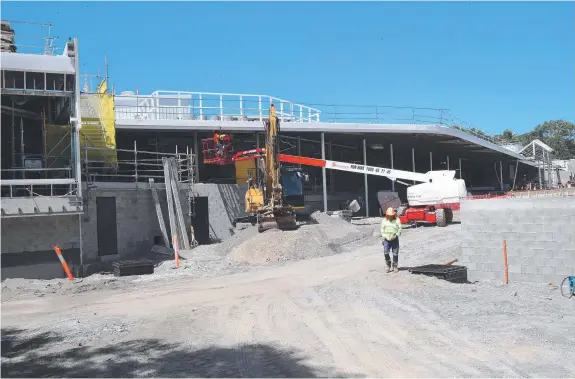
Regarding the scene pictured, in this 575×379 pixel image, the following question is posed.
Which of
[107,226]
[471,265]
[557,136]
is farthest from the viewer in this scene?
[557,136]

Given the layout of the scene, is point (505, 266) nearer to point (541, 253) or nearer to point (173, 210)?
point (541, 253)

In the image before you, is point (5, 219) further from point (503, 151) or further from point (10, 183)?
point (503, 151)

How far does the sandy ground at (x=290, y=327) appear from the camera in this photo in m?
6.89

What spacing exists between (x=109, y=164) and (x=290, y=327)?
16048 mm

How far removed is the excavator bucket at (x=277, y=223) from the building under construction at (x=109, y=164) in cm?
325

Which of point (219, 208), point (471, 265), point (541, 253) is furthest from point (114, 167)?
point (541, 253)

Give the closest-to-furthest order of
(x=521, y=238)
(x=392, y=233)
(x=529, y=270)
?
(x=529, y=270)
(x=521, y=238)
(x=392, y=233)

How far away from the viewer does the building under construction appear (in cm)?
1667

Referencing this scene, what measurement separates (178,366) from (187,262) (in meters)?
11.1

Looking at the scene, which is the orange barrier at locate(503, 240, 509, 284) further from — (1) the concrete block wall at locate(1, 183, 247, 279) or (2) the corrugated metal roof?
(2) the corrugated metal roof

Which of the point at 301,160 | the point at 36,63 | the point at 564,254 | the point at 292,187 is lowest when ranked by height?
the point at 564,254

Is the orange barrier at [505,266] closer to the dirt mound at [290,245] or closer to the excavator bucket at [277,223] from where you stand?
the dirt mound at [290,245]

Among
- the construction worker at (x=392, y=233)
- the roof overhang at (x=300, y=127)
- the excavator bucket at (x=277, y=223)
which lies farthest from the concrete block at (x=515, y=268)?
the roof overhang at (x=300, y=127)

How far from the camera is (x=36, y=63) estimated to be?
1675 cm
